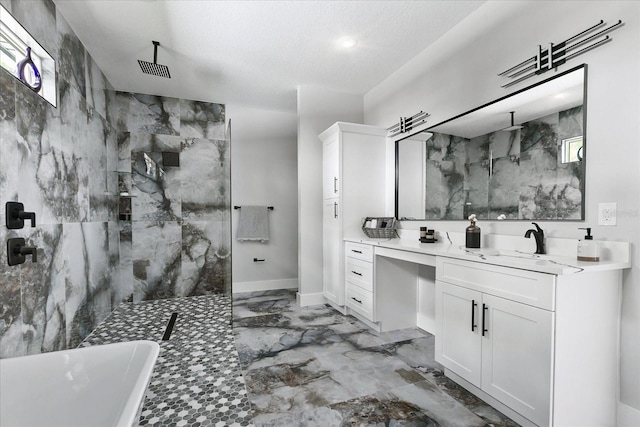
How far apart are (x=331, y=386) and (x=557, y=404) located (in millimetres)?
1124

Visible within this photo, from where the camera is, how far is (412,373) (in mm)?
2031

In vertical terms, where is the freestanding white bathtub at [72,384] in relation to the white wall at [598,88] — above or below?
below

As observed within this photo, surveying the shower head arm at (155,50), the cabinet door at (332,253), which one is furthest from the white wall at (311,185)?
the shower head arm at (155,50)

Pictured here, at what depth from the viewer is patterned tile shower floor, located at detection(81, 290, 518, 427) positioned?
1.62m

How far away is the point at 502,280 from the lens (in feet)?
5.10

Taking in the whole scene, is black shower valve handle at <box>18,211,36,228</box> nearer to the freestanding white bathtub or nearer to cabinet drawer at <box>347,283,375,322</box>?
the freestanding white bathtub

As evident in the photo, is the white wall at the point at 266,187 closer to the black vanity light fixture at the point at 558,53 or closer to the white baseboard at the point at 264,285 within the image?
the white baseboard at the point at 264,285

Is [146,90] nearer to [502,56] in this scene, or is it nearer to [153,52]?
[153,52]

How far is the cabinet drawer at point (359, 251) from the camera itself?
9.13 ft

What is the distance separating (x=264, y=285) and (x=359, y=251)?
6.47 feet

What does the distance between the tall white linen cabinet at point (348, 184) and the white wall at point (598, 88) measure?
1.11m

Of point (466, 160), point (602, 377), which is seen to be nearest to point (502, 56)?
point (466, 160)

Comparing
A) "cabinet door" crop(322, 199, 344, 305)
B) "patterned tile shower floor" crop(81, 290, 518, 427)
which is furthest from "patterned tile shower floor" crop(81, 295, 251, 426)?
"cabinet door" crop(322, 199, 344, 305)

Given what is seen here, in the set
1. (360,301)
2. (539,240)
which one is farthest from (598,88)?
(360,301)
